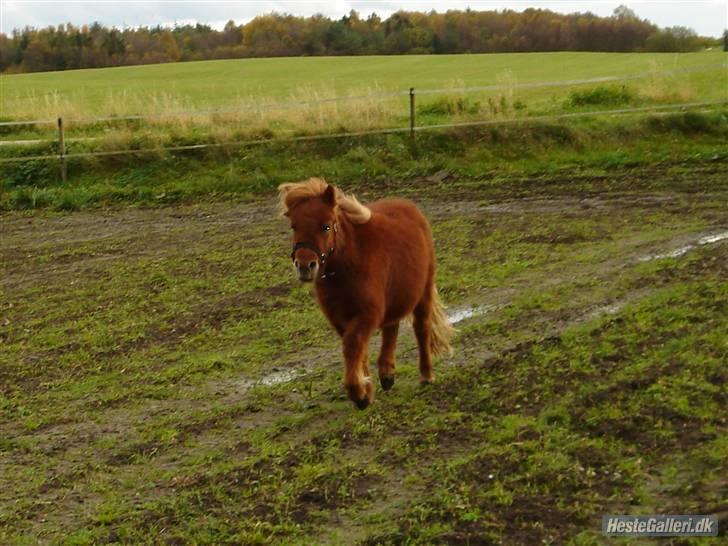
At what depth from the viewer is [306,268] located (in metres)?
5.71

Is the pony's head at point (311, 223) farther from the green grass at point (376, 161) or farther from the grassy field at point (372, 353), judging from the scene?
the green grass at point (376, 161)

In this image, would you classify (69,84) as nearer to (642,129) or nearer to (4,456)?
(642,129)

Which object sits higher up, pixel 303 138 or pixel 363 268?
pixel 303 138

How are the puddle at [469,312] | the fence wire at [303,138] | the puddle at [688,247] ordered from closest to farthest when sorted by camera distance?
1. the puddle at [469,312]
2. the puddle at [688,247]
3. the fence wire at [303,138]

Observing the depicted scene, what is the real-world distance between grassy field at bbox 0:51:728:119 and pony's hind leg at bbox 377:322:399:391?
15.3 m

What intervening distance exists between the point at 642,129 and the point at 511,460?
14739 millimetres

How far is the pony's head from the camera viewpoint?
5.73 m

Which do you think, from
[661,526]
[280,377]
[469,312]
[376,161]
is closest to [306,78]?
[376,161]

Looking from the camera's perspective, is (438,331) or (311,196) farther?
(438,331)

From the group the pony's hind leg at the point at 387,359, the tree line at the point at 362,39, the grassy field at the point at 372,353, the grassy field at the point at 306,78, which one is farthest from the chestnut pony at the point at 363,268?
the tree line at the point at 362,39

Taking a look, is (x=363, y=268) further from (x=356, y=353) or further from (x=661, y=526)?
(x=661, y=526)

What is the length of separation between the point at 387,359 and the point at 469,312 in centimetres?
223

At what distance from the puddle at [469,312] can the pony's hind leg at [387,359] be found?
1800mm

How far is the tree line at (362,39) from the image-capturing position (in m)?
65.8
